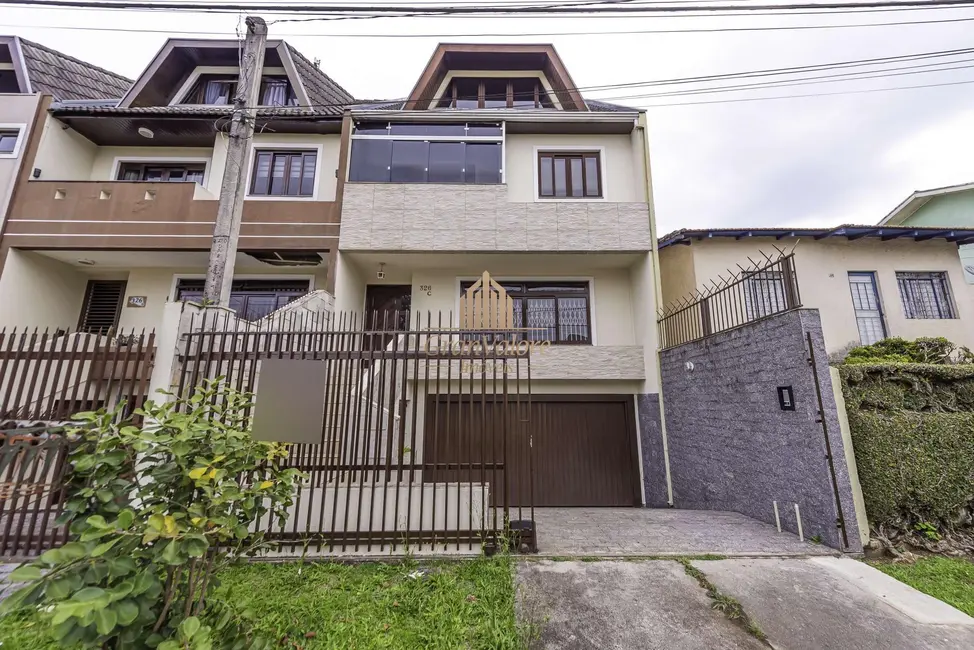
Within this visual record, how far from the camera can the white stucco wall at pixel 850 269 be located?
8.89 metres

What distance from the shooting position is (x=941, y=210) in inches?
500

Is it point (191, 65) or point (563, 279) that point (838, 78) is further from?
point (191, 65)

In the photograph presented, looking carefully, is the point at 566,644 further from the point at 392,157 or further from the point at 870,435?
the point at 392,157

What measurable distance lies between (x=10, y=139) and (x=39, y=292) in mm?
3437

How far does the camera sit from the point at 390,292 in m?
9.46

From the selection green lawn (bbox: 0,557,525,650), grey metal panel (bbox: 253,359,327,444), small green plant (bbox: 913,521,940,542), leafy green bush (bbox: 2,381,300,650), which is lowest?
green lawn (bbox: 0,557,525,650)

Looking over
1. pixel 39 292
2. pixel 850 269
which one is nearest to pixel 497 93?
pixel 850 269

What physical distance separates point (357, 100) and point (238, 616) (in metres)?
13.0

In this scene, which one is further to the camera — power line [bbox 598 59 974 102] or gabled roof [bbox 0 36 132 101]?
gabled roof [bbox 0 36 132 101]

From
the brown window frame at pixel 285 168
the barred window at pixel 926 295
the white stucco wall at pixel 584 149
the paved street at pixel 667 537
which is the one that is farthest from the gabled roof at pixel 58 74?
the barred window at pixel 926 295

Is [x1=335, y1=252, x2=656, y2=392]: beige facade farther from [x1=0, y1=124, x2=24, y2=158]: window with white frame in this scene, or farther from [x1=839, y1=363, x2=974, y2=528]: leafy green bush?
[x1=0, y1=124, x2=24, y2=158]: window with white frame

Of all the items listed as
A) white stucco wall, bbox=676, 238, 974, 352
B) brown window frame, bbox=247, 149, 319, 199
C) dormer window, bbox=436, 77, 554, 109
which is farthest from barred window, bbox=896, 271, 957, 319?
brown window frame, bbox=247, 149, 319, 199

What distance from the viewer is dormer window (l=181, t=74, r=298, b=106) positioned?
9805mm

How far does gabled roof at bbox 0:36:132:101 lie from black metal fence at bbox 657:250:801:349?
50.1 ft
